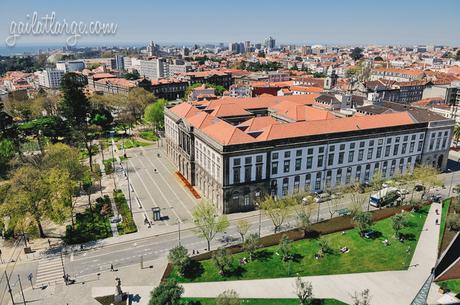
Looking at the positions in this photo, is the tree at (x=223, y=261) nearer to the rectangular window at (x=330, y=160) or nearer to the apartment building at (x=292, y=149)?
the apartment building at (x=292, y=149)

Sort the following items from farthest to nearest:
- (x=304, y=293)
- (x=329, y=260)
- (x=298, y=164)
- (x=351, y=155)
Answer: (x=351, y=155), (x=298, y=164), (x=329, y=260), (x=304, y=293)

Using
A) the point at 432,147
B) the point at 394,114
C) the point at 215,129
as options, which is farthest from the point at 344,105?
the point at 215,129

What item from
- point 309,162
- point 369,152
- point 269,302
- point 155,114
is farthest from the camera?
point 155,114

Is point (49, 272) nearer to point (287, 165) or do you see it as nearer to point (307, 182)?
point (287, 165)

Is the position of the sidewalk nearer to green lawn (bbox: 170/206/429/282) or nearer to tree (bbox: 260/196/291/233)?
green lawn (bbox: 170/206/429/282)

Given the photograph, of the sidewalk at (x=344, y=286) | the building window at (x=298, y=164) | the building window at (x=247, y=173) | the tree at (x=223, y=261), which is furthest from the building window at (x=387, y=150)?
the tree at (x=223, y=261)

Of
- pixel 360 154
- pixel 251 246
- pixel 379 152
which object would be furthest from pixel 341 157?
pixel 251 246
